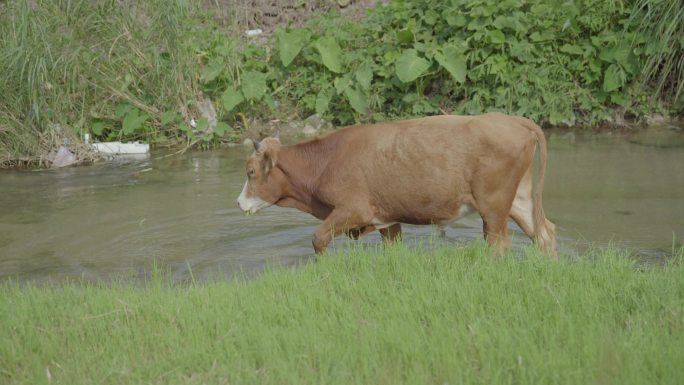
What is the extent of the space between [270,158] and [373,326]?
114 inches

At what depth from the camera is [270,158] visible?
7.16 metres

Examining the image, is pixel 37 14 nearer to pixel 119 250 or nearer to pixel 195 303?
pixel 119 250

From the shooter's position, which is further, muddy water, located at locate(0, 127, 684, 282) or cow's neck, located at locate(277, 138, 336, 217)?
muddy water, located at locate(0, 127, 684, 282)

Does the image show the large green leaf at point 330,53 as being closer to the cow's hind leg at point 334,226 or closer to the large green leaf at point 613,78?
the large green leaf at point 613,78

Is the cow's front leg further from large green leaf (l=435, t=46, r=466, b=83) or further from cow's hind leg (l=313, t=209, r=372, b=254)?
large green leaf (l=435, t=46, r=466, b=83)

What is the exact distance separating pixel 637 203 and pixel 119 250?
5065 mm

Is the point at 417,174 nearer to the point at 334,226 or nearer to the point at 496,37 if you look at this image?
the point at 334,226

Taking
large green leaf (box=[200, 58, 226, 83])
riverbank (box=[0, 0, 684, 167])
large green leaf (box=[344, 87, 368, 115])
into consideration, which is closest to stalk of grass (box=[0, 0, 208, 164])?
riverbank (box=[0, 0, 684, 167])

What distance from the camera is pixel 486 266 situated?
545 centimetres

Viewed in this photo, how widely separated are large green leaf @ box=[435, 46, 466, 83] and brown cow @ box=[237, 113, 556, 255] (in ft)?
16.8

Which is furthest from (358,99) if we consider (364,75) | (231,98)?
(231,98)

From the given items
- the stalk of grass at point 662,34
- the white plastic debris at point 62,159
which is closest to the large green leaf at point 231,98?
the white plastic debris at point 62,159

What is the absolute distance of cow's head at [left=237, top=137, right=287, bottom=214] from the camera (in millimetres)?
7188

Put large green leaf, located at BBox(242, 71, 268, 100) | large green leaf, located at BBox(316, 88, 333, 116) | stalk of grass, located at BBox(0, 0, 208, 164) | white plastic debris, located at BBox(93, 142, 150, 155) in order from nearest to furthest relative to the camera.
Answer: stalk of grass, located at BBox(0, 0, 208, 164), white plastic debris, located at BBox(93, 142, 150, 155), large green leaf, located at BBox(242, 71, 268, 100), large green leaf, located at BBox(316, 88, 333, 116)
